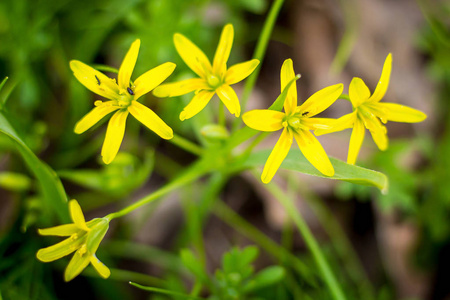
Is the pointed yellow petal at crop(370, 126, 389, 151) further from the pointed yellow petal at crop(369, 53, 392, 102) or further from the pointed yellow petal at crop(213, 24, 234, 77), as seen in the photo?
the pointed yellow petal at crop(213, 24, 234, 77)

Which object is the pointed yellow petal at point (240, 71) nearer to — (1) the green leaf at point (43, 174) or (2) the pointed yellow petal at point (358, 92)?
(2) the pointed yellow petal at point (358, 92)

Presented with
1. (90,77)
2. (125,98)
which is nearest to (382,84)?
(125,98)

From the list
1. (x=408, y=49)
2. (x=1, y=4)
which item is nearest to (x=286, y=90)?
(x=1, y=4)

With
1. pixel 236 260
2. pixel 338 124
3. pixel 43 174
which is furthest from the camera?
pixel 236 260

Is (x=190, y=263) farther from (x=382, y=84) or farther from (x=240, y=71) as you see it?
(x=382, y=84)

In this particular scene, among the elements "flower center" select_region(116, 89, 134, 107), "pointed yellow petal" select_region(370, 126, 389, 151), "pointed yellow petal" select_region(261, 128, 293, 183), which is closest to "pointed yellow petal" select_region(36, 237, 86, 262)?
"flower center" select_region(116, 89, 134, 107)

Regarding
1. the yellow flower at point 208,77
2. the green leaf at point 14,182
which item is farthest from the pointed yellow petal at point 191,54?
the green leaf at point 14,182
